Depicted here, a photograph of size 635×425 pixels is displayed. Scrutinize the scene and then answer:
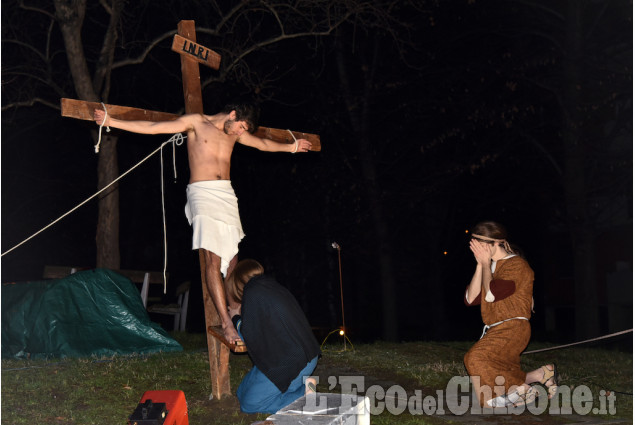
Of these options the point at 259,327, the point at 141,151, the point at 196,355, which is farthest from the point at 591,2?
the point at 141,151

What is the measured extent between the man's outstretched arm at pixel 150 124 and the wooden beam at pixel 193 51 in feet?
2.66

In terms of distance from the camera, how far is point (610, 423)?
5379 millimetres

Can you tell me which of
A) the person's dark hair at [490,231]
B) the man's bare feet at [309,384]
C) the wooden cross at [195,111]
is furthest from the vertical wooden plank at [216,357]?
the person's dark hair at [490,231]

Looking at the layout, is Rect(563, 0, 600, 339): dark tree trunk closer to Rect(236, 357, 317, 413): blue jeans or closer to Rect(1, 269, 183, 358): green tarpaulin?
Rect(1, 269, 183, 358): green tarpaulin

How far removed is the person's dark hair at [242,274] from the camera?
18.7 ft

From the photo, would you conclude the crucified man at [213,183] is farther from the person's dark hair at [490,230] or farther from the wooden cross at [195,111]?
the person's dark hair at [490,230]

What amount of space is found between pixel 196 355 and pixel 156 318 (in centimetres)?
1860

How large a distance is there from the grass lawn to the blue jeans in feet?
0.41

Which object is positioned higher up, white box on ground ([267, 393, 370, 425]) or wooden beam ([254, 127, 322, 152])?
wooden beam ([254, 127, 322, 152])

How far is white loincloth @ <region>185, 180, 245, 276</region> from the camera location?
19.6 feet

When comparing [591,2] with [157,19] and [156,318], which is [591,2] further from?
[156,318]

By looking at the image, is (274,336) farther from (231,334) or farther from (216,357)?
(216,357)

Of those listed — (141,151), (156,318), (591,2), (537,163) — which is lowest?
(156,318)

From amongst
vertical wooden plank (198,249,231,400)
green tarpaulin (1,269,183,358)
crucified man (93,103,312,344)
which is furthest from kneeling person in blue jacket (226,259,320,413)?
green tarpaulin (1,269,183,358)
